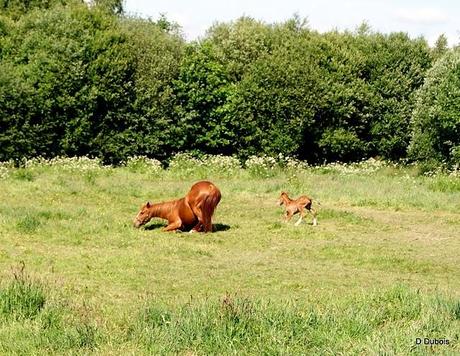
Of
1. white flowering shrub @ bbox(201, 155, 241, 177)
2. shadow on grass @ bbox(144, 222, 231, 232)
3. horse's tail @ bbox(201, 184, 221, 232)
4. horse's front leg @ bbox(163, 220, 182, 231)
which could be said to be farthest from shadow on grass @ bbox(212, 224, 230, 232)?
white flowering shrub @ bbox(201, 155, 241, 177)

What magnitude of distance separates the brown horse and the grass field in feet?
1.32

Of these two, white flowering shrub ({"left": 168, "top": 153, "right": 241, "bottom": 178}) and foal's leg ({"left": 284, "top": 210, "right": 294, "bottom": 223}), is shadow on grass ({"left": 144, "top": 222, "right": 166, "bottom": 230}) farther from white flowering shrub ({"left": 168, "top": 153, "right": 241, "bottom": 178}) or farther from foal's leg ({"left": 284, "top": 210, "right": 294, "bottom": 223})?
A: white flowering shrub ({"left": 168, "top": 153, "right": 241, "bottom": 178})

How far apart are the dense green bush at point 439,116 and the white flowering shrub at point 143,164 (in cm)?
1108

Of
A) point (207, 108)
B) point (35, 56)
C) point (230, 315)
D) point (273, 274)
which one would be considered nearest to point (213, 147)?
point (207, 108)

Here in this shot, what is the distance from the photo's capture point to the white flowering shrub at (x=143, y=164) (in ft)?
84.8

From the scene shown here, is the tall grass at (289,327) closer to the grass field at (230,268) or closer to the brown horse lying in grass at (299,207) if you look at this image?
the grass field at (230,268)

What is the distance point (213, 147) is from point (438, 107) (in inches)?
392

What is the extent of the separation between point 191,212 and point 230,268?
380 cm

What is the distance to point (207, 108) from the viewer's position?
29891mm

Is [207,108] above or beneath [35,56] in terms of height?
beneath

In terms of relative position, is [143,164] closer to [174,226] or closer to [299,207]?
[299,207]

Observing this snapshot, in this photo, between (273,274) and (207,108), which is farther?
(207,108)

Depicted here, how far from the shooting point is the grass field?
633 cm

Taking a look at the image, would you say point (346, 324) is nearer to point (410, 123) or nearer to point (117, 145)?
point (117, 145)
